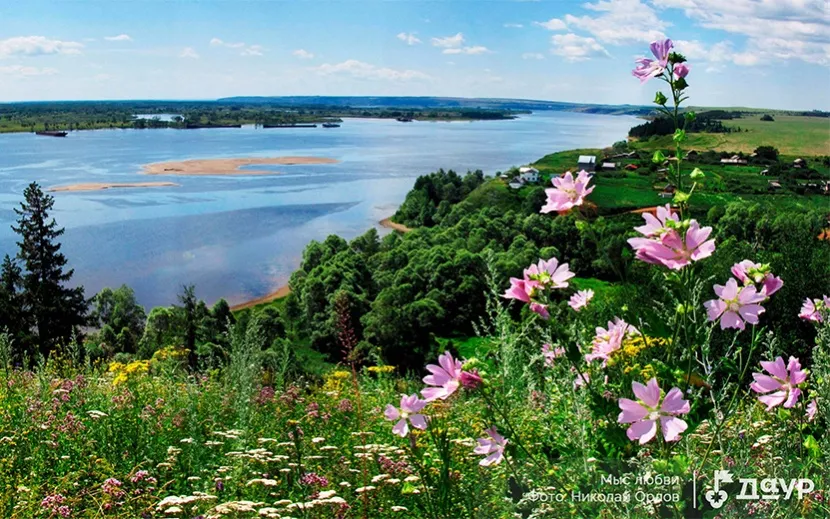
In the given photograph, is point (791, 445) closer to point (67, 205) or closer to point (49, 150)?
point (67, 205)

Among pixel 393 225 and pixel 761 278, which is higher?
pixel 761 278

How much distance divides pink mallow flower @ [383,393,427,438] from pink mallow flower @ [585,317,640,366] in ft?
1.36

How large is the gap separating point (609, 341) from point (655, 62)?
0.67 meters

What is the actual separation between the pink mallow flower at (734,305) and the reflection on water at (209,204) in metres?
24.6

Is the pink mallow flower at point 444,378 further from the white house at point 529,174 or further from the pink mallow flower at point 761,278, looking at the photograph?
the white house at point 529,174

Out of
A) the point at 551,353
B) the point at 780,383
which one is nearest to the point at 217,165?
the point at 551,353

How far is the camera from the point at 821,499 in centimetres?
167

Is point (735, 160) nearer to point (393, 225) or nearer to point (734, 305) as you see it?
point (393, 225)

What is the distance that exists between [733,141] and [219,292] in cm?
2590

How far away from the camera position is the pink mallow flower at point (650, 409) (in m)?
1.25

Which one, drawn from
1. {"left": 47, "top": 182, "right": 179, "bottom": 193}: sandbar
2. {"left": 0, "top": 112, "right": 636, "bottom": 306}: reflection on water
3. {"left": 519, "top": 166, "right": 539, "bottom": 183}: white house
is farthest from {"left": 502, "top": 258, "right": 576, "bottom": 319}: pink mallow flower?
{"left": 47, "top": 182, "right": 179, "bottom": 193}: sandbar

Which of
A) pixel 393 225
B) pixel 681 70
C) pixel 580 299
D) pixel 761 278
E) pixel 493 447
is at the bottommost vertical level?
pixel 393 225

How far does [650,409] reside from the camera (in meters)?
1.28

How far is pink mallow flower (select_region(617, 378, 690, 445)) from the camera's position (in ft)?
4.10
